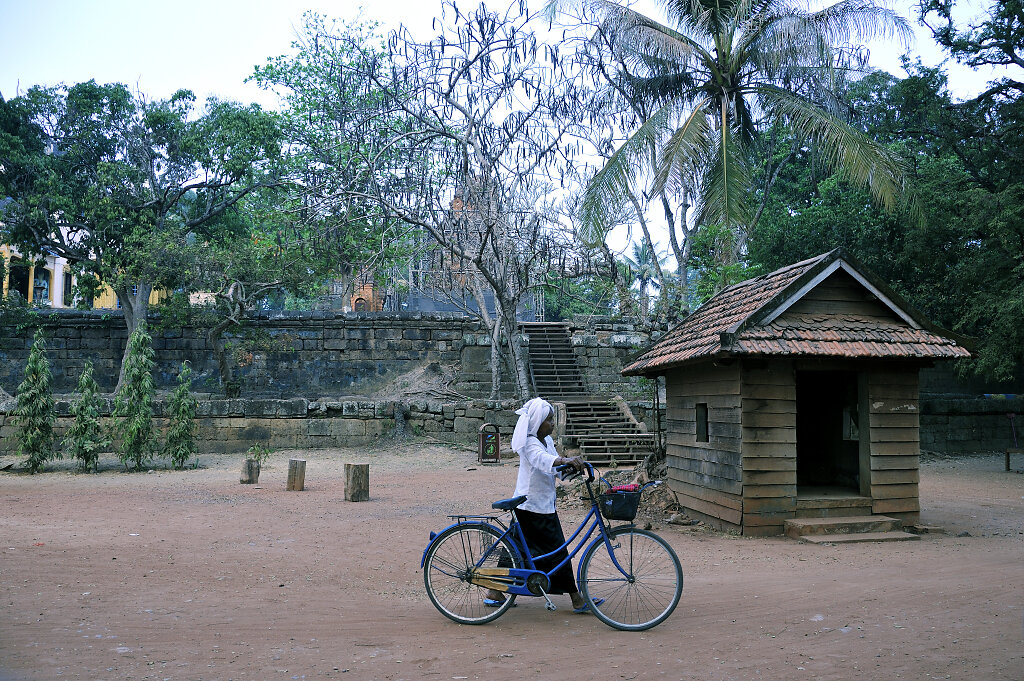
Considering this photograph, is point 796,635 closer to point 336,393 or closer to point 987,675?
point 987,675

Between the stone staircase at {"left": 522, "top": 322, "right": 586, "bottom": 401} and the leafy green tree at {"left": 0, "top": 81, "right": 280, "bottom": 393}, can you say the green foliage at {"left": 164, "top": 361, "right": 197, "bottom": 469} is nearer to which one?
the leafy green tree at {"left": 0, "top": 81, "right": 280, "bottom": 393}

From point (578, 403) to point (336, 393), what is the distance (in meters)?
7.55

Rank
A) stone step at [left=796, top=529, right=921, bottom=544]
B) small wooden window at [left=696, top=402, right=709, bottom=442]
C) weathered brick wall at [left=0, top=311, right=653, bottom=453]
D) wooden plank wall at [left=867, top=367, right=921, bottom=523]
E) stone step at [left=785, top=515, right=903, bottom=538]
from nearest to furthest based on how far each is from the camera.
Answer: stone step at [left=796, top=529, right=921, bottom=544], stone step at [left=785, top=515, right=903, bottom=538], wooden plank wall at [left=867, top=367, right=921, bottom=523], small wooden window at [left=696, top=402, right=709, bottom=442], weathered brick wall at [left=0, top=311, right=653, bottom=453]

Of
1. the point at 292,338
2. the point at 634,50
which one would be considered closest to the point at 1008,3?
the point at 634,50

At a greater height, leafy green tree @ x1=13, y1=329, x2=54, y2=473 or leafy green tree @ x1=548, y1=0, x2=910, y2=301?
leafy green tree @ x1=548, y1=0, x2=910, y2=301

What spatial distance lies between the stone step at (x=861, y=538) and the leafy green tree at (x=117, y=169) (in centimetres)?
1721

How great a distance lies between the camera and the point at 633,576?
5070mm

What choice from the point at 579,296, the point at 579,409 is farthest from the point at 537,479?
the point at 579,409

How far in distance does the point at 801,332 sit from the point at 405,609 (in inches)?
213

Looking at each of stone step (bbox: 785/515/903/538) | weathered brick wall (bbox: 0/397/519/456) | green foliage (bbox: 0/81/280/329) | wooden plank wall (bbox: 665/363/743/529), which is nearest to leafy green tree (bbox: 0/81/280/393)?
green foliage (bbox: 0/81/280/329)

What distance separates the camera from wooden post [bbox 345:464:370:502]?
11.4m

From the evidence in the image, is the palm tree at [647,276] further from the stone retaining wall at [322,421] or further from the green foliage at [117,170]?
the green foliage at [117,170]

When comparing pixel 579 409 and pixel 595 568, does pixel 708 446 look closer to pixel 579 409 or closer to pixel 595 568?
pixel 595 568

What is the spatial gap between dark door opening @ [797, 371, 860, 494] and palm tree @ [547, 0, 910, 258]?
538 centimetres
